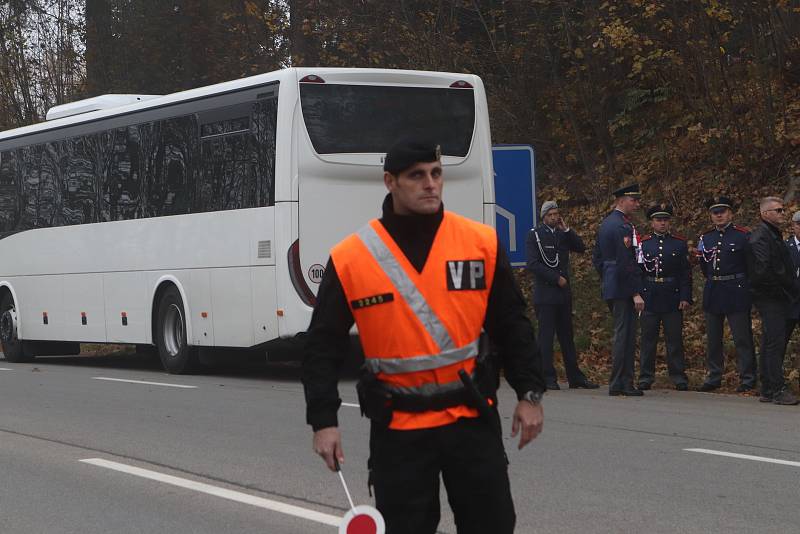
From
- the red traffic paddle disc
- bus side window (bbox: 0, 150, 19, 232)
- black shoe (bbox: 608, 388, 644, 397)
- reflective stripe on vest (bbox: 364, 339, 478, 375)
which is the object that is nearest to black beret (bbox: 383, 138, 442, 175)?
reflective stripe on vest (bbox: 364, 339, 478, 375)

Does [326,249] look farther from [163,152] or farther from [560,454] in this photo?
[560,454]

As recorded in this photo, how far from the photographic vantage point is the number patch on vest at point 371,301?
4457mm

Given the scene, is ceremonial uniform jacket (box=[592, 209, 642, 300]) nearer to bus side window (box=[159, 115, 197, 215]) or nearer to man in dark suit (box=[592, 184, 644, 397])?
man in dark suit (box=[592, 184, 644, 397])

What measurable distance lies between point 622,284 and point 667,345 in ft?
3.85

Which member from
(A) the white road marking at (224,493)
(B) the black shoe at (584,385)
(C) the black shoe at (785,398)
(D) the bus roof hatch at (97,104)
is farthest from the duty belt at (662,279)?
(D) the bus roof hatch at (97,104)

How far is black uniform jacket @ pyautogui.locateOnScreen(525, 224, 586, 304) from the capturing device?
15.1 metres

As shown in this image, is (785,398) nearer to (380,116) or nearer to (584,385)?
(584,385)

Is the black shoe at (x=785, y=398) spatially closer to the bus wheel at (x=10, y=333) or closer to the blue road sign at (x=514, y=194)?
the blue road sign at (x=514, y=194)

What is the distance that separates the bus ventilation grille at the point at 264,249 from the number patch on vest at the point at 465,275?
11.6 meters

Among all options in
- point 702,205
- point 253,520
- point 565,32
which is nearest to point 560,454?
point 253,520

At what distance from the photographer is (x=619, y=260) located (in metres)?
14.0

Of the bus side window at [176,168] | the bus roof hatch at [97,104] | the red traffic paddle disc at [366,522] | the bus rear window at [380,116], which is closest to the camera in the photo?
the red traffic paddle disc at [366,522]

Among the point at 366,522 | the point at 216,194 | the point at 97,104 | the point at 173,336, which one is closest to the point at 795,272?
the point at 216,194

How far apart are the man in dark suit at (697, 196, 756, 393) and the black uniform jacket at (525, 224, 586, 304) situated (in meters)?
1.56
